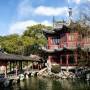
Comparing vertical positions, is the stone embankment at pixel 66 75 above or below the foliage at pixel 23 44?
below

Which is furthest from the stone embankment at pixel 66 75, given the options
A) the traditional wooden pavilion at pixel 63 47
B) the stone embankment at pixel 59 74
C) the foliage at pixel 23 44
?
the foliage at pixel 23 44

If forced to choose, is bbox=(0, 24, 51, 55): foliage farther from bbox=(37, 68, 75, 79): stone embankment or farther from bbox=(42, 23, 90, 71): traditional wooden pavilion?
bbox=(37, 68, 75, 79): stone embankment

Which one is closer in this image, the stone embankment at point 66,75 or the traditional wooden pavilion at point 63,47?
the stone embankment at point 66,75

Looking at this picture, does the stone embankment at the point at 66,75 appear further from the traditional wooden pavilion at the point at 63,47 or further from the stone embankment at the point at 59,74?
the traditional wooden pavilion at the point at 63,47

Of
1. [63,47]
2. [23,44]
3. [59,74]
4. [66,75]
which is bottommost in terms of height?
[66,75]

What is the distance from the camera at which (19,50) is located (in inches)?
2694

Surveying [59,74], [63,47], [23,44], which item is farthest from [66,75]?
[23,44]

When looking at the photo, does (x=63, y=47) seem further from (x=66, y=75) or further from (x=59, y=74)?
(x=66, y=75)

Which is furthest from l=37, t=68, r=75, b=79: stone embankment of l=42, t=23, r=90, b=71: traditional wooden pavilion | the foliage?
the foliage

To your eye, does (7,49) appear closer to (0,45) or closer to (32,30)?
(0,45)

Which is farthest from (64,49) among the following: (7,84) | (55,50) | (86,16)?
(86,16)

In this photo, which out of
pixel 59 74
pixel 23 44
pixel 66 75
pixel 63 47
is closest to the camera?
pixel 66 75

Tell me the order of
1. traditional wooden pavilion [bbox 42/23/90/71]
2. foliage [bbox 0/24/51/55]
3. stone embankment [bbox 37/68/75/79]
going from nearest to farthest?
stone embankment [bbox 37/68/75/79] < traditional wooden pavilion [bbox 42/23/90/71] < foliage [bbox 0/24/51/55]

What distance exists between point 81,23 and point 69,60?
24.5 meters
